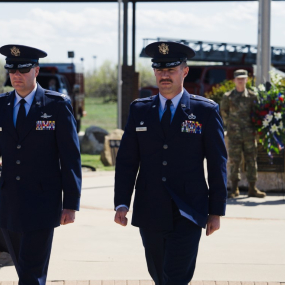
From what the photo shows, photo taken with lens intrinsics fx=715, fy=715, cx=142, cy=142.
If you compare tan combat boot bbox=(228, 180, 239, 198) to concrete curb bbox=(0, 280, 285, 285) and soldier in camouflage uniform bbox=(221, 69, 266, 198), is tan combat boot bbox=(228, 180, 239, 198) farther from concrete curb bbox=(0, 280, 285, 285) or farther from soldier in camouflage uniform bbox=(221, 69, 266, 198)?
concrete curb bbox=(0, 280, 285, 285)

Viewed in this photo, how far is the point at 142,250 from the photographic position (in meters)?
7.08

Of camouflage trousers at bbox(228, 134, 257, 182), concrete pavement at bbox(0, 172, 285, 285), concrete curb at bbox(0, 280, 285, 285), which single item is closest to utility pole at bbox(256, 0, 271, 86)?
camouflage trousers at bbox(228, 134, 257, 182)

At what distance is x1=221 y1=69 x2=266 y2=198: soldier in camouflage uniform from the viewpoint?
10.5 meters

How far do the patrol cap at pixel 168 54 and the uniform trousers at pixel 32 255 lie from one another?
1.31m

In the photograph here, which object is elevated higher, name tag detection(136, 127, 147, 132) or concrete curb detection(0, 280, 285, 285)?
name tag detection(136, 127, 147, 132)

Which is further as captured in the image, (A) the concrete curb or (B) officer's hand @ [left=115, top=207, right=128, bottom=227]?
(A) the concrete curb

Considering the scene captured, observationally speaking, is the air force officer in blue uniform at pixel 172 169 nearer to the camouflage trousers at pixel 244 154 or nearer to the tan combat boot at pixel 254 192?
the camouflage trousers at pixel 244 154

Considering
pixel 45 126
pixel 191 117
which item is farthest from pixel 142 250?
pixel 191 117

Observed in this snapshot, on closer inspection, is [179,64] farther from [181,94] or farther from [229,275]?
[229,275]

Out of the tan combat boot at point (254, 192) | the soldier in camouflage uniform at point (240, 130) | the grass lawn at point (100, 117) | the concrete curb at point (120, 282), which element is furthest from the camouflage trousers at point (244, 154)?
the grass lawn at point (100, 117)

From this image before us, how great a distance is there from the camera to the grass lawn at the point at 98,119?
57.1 feet

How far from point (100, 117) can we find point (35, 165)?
4697cm

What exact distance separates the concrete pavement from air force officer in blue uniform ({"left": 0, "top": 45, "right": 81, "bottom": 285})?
1374 mm

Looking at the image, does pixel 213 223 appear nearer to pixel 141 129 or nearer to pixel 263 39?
pixel 141 129
